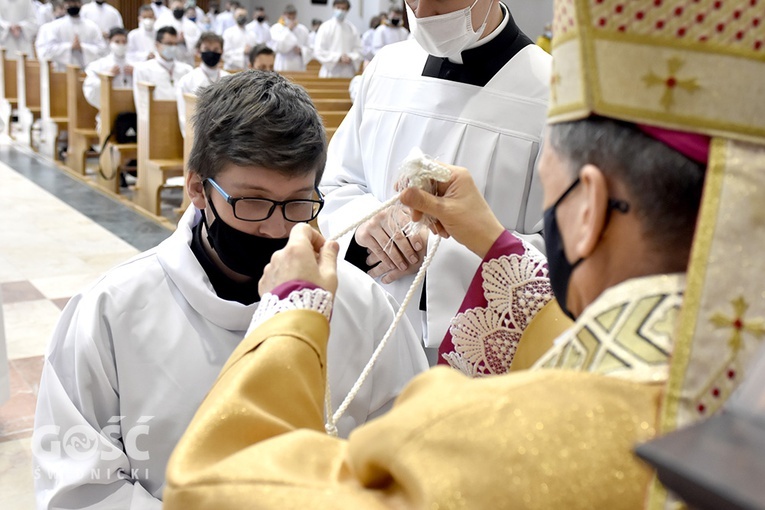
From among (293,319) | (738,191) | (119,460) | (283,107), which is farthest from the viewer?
(283,107)

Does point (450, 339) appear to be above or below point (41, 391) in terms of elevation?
above

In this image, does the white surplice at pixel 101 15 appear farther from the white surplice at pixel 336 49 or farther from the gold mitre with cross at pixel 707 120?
the gold mitre with cross at pixel 707 120

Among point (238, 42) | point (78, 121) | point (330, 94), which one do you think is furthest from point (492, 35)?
point (238, 42)

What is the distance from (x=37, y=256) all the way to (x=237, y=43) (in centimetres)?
1048

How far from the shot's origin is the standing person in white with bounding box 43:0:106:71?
11836mm

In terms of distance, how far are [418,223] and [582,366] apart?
0.86 metres

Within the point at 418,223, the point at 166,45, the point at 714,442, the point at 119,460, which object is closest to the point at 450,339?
the point at 418,223

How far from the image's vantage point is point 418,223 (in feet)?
5.80

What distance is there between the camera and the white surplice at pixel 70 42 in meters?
11.8

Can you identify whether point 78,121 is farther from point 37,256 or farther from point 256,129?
point 256,129

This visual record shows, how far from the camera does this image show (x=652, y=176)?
0.91 m

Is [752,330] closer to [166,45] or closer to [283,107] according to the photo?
[283,107]

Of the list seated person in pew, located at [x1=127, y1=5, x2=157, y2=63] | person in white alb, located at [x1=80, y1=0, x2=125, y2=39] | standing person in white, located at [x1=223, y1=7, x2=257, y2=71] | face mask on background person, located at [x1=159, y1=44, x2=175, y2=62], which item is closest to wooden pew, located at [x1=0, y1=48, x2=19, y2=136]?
seated person in pew, located at [x1=127, y1=5, x2=157, y2=63]

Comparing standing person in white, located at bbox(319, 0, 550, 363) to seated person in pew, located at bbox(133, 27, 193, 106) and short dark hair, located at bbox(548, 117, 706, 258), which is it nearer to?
short dark hair, located at bbox(548, 117, 706, 258)
